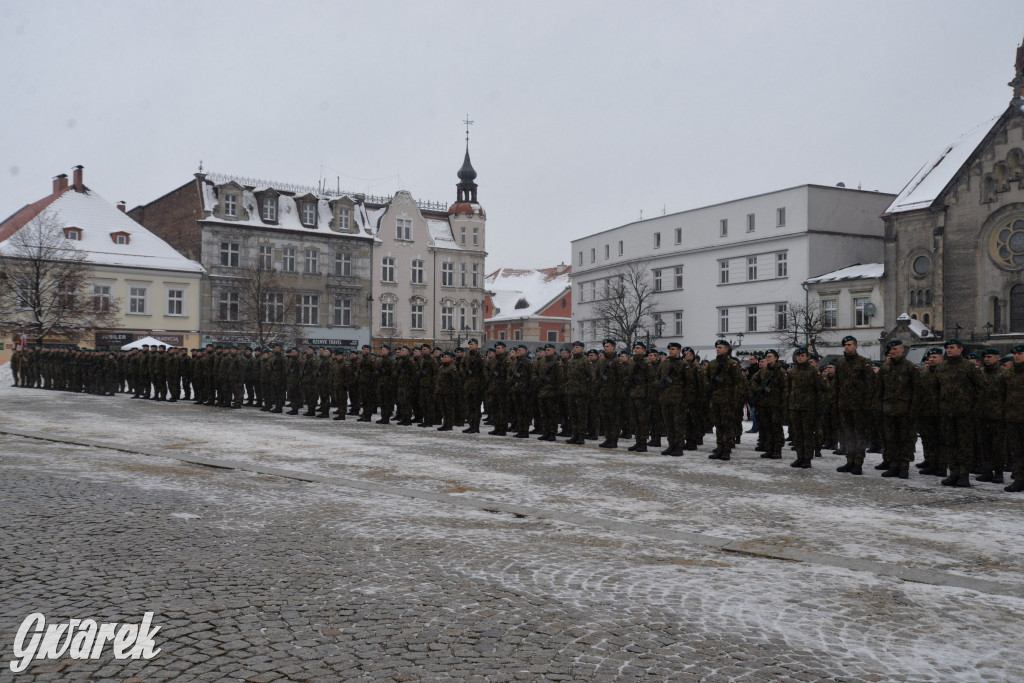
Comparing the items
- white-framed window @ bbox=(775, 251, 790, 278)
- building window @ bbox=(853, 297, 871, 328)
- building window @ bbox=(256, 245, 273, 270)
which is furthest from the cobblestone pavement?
building window @ bbox=(256, 245, 273, 270)

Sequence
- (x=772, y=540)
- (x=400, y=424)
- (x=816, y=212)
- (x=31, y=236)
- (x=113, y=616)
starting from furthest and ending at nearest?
(x=816, y=212) < (x=31, y=236) < (x=400, y=424) < (x=772, y=540) < (x=113, y=616)

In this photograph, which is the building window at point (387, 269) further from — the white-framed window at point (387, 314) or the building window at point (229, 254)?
the building window at point (229, 254)

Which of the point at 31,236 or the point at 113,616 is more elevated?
the point at 31,236

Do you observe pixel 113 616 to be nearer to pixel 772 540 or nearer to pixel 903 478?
pixel 772 540

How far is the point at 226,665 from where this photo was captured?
A: 4.46 meters

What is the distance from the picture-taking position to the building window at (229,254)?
5556cm

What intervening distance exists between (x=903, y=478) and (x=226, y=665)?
35.0 ft

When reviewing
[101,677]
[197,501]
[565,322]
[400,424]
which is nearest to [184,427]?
[400,424]

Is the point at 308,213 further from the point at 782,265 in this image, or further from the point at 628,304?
the point at 782,265

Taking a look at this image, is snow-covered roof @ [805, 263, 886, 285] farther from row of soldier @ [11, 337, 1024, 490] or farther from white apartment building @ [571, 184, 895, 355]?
row of soldier @ [11, 337, 1024, 490]

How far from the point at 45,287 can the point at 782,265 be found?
41120mm

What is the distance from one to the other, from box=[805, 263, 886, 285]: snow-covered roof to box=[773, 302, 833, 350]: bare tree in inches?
64.2

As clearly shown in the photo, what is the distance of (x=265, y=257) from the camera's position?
5684cm

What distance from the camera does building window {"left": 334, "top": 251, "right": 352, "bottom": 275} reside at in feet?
197
